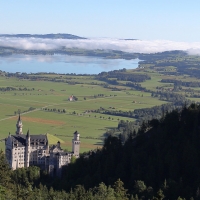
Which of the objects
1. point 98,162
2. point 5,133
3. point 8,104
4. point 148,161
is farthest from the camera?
Answer: point 8,104

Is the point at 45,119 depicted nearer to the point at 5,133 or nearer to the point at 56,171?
the point at 5,133

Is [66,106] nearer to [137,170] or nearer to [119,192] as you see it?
[137,170]

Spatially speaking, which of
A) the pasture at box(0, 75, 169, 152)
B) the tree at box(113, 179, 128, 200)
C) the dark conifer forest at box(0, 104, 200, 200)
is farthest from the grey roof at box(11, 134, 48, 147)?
the tree at box(113, 179, 128, 200)

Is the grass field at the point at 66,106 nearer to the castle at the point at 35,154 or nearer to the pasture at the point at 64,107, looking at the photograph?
the pasture at the point at 64,107

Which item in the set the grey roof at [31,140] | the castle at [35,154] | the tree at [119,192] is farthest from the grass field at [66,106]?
the tree at [119,192]

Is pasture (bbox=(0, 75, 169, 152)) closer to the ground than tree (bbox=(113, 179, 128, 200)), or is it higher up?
closer to the ground

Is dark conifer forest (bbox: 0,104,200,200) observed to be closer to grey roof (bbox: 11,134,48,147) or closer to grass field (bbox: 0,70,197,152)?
grey roof (bbox: 11,134,48,147)

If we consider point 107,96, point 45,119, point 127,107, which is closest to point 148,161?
point 45,119
